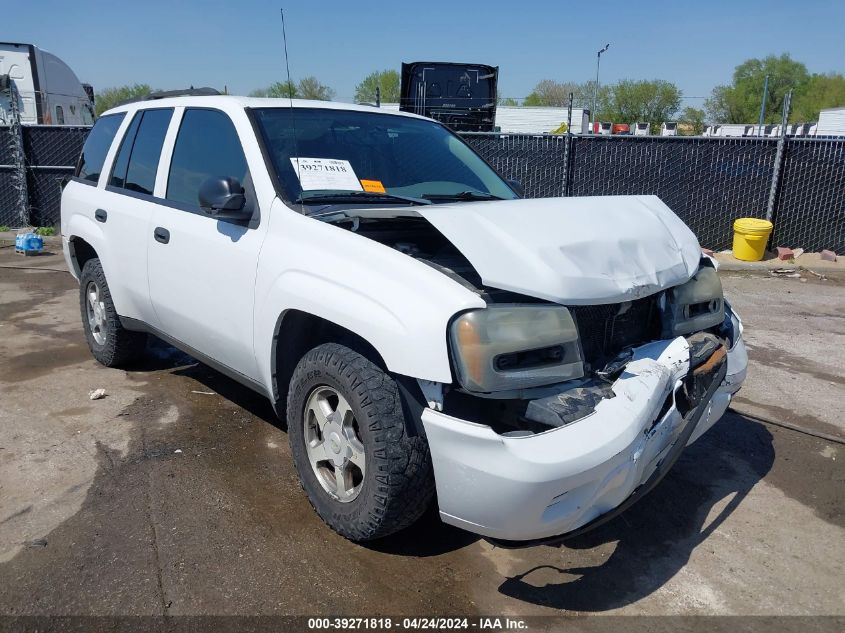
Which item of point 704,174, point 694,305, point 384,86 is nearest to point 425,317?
point 694,305

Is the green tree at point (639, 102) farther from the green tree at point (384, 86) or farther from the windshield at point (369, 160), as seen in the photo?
the windshield at point (369, 160)

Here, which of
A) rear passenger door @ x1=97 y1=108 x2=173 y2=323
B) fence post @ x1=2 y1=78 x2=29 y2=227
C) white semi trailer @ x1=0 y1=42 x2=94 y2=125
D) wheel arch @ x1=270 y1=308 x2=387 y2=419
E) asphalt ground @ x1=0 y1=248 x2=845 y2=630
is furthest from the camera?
white semi trailer @ x1=0 y1=42 x2=94 y2=125

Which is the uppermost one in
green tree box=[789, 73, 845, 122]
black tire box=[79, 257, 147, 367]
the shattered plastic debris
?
green tree box=[789, 73, 845, 122]

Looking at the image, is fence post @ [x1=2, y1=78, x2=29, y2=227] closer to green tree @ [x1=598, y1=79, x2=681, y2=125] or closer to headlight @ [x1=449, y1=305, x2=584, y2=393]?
headlight @ [x1=449, y1=305, x2=584, y2=393]

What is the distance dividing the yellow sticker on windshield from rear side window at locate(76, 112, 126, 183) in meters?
2.36

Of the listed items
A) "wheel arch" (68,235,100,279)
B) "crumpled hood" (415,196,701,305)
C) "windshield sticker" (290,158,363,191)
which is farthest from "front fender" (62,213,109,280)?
"crumpled hood" (415,196,701,305)

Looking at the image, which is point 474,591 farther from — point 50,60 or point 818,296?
point 50,60

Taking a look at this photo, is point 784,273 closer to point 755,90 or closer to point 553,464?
point 553,464

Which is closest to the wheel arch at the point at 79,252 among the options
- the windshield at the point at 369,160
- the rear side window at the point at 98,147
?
the rear side window at the point at 98,147

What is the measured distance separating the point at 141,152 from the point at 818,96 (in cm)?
7471

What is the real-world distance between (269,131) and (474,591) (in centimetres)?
243

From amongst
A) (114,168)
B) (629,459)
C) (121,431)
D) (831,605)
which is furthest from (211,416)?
(831,605)

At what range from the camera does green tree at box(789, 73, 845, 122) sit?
6269cm

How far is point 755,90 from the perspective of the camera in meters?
61.7
